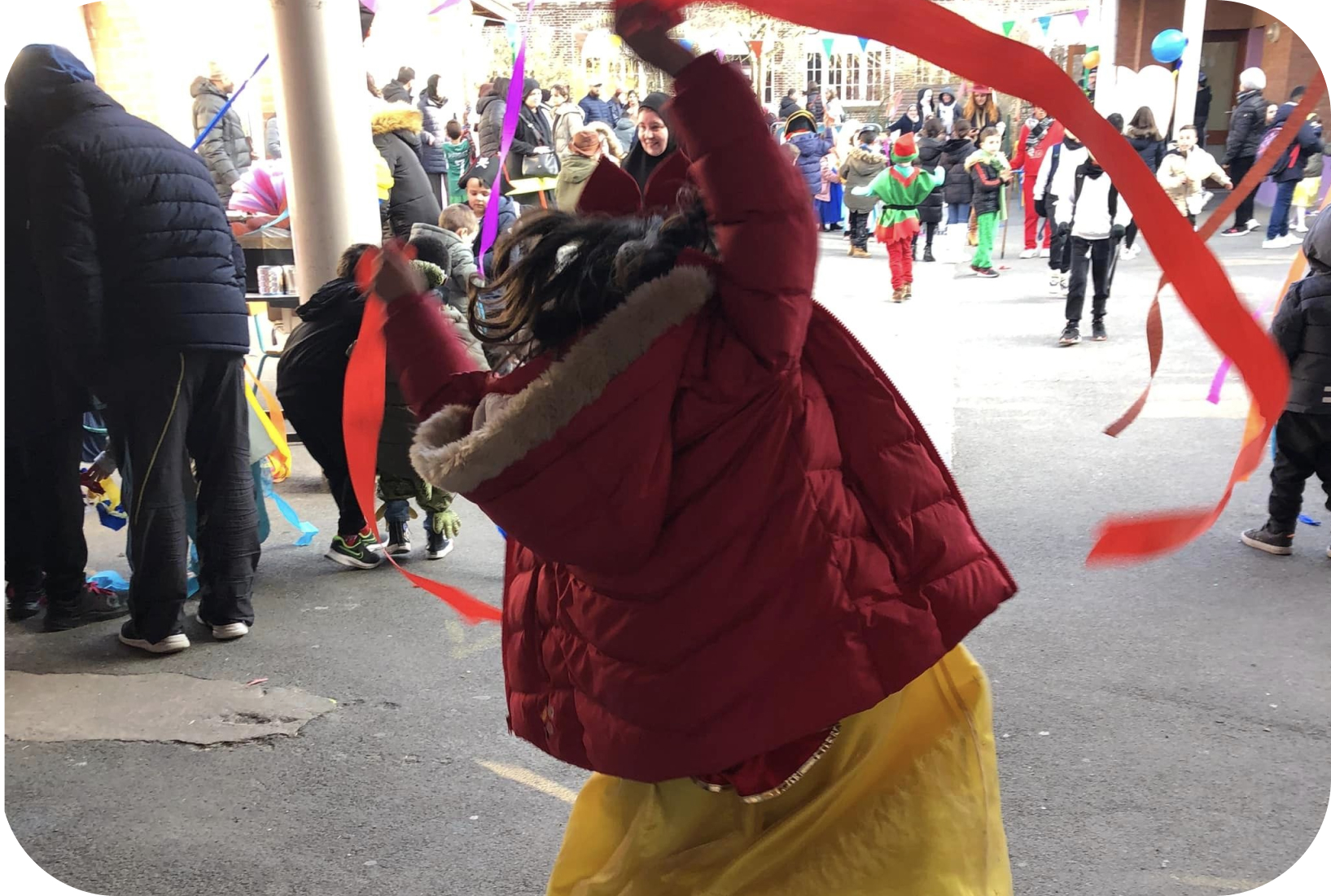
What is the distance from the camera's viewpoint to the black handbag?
8320mm

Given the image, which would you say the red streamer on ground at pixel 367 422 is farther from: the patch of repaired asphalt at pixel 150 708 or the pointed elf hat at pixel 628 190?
the patch of repaired asphalt at pixel 150 708

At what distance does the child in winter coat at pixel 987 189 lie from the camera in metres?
11.7

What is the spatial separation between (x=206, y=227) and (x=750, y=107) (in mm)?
3069

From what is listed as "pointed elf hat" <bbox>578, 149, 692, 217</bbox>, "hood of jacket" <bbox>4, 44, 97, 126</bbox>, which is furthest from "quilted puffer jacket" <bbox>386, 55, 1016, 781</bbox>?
"hood of jacket" <bbox>4, 44, 97, 126</bbox>

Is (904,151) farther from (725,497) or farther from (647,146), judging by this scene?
(725,497)

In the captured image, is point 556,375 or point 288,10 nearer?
point 556,375

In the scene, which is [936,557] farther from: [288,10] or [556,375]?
[288,10]

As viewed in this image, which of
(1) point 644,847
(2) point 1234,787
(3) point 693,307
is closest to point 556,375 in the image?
(3) point 693,307

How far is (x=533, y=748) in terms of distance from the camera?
10.9 feet

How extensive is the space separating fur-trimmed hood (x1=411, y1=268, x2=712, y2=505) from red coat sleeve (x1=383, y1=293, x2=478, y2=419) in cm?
32

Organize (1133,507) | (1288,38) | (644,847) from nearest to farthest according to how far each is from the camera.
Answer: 1. (644,847)
2. (1133,507)
3. (1288,38)

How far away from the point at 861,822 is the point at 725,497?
1.70 feet

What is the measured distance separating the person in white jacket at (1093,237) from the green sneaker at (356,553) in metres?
5.64

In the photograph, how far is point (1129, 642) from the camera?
370cm
